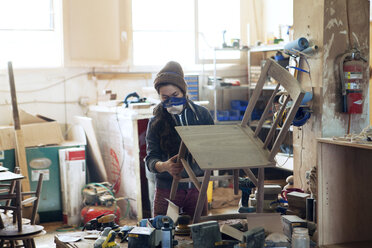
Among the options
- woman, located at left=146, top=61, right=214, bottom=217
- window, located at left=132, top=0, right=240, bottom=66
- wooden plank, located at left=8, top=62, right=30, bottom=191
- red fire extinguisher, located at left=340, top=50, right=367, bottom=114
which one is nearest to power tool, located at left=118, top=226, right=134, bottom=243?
woman, located at left=146, top=61, right=214, bottom=217

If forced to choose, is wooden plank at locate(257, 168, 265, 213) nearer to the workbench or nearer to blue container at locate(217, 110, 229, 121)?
the workbench

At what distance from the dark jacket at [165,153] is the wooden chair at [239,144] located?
1.04ft

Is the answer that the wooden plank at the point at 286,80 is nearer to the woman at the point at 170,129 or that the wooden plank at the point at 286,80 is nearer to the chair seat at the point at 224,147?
the chair seat at the point at 224,147

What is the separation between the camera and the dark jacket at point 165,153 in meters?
3.00

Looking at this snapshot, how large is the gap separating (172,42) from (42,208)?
2.73m

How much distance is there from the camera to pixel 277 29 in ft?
22.5

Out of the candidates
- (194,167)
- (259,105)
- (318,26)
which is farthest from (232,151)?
(259,105)

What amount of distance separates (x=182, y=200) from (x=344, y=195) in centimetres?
91

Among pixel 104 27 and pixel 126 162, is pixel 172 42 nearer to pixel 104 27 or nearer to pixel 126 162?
pixel 104 27

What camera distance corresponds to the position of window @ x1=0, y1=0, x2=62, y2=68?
5.95 meters

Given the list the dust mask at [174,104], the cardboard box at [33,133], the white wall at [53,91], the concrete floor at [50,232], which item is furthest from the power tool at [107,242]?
the white wall at [53,91]

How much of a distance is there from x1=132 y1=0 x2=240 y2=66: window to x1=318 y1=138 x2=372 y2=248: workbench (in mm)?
4027

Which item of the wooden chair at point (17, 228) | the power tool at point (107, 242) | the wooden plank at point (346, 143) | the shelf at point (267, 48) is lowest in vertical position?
the wooden chair at point (17, 228)

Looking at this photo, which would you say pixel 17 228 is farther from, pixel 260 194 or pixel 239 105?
pixel 239 105
